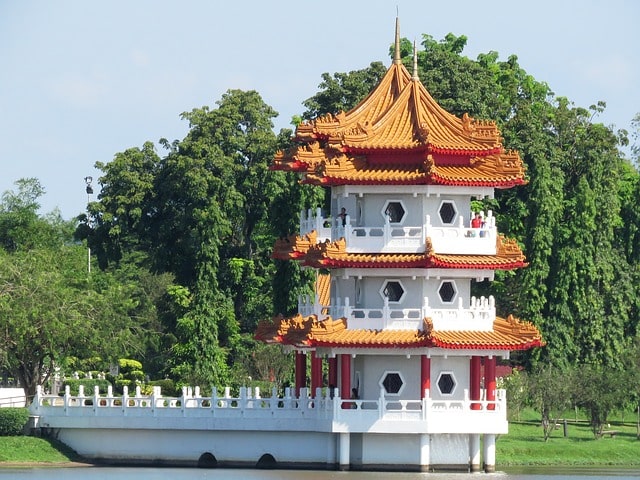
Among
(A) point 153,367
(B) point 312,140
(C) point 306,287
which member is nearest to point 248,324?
(A) point 153,367

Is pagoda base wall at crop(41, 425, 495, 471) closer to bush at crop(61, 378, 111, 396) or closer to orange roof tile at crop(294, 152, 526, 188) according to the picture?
orange roof tile at crop(294, 152, 526, 188)

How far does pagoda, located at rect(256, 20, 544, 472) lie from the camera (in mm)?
71750

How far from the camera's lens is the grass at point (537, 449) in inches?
2926

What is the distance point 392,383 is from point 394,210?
5.63m

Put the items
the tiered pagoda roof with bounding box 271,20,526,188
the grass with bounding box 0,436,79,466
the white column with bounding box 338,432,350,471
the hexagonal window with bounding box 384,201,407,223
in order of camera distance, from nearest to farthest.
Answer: the white column with bounding box 338,432,350,471 < the tiered pagoda roof with bounding box 271,20,526,188 < the hexagonal window with bounding box 384,201,407,223 < the grass with bounding box 0,436,79,466

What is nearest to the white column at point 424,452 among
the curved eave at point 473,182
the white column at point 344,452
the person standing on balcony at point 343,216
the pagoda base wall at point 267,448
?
the pagoda base wall at point 267,448

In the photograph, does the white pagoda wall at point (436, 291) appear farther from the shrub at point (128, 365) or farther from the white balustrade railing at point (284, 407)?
the shrub at point (128, 365)

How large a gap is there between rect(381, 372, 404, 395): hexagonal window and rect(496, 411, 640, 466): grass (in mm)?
7669

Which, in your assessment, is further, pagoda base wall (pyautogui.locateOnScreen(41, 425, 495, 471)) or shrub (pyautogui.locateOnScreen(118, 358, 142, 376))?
shrub (pyautogui.locateOnScreen(118, 358, 142, 376))

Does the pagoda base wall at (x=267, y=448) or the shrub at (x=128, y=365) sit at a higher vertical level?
the shrub at (x=128, y=365)

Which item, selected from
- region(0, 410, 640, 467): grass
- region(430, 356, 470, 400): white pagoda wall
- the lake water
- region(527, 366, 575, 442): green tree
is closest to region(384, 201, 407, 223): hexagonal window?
region(430, 356, 470, 400): white pagoda wall

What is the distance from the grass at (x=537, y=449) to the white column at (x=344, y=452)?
30.2ft

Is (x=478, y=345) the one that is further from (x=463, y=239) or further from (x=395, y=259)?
(x=395, y=259)

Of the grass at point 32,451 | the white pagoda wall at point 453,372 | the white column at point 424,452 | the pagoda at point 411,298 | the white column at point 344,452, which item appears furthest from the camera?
the grass at point 32,451
